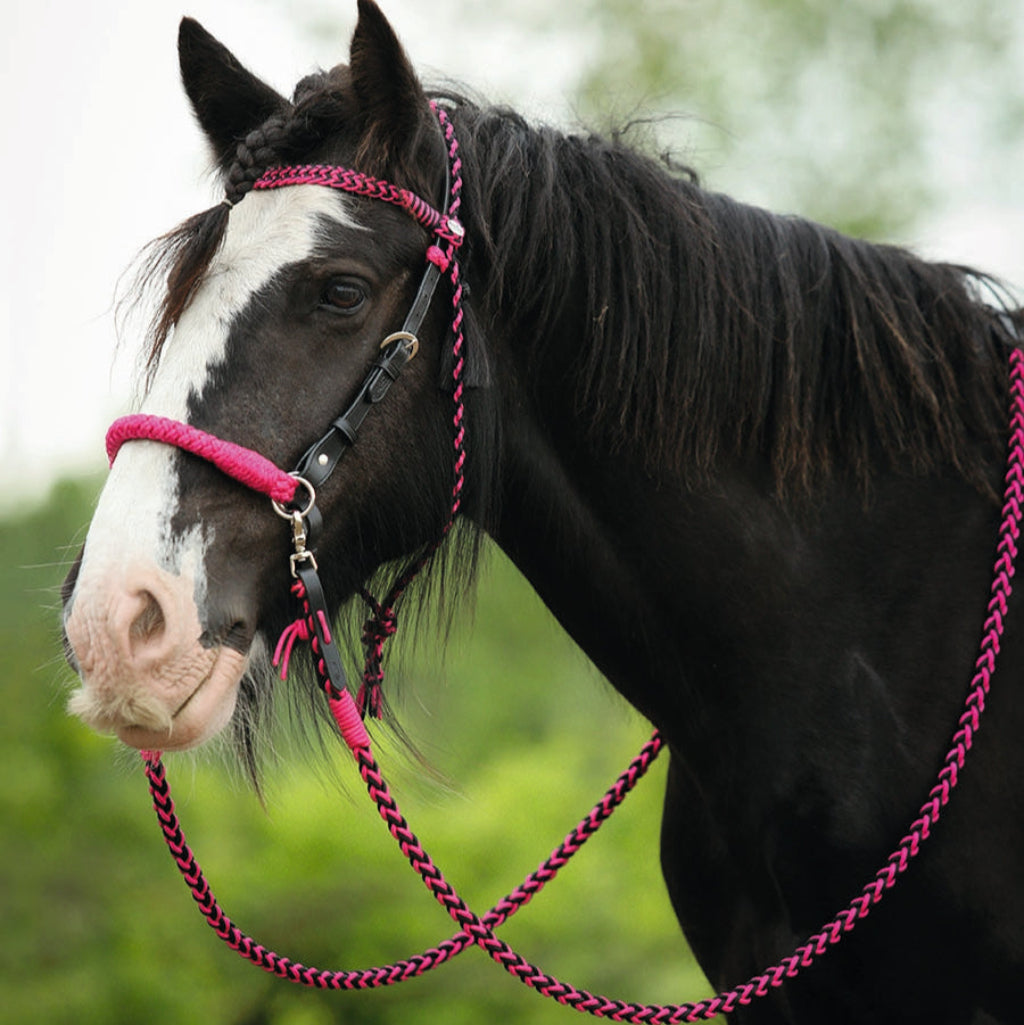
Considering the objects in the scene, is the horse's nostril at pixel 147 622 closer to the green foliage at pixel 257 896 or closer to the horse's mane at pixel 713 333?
the horse's mane at pixel 713 333

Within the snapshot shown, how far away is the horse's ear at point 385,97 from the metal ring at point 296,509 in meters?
0.64

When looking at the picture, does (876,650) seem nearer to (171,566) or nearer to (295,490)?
(295,490)

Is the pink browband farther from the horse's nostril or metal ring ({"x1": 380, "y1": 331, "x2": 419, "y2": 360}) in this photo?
the horse's nostril

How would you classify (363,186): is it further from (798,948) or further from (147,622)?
(798,948)

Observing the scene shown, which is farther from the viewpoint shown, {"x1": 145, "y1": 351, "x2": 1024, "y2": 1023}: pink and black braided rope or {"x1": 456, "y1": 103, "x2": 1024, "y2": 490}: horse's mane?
{"x1": 456, "y1": 103, "x2": 1024, "y2": 490}: horse's mane

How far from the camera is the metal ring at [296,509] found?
2035 millimetres

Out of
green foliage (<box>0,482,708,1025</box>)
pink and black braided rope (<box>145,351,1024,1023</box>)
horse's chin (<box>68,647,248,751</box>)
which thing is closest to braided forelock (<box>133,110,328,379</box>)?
horse's chin (<box>68,647,248,751</box>)

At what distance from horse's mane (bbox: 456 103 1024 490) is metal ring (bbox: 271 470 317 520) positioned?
1.86 feet

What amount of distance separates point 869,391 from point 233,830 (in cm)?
469

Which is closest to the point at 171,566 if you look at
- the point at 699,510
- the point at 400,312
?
the point at 400,312

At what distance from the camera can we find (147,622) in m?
1.92

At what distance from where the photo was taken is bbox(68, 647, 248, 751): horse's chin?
192 centimetres

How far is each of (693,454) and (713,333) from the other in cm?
25

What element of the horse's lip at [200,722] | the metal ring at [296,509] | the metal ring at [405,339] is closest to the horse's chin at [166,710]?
the horse's lip at [200,722]
